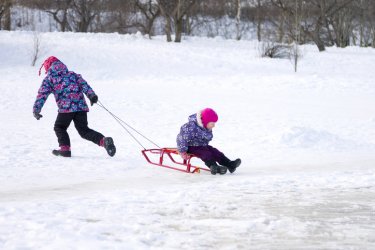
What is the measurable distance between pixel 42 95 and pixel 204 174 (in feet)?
7.97

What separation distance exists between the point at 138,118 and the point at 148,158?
6.24 meters

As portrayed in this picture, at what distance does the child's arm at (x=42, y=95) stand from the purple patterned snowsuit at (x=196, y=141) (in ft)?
6.32

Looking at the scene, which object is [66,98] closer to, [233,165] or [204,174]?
[204,174]

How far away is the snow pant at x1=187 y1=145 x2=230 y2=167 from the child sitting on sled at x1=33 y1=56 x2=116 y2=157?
49.3 inches

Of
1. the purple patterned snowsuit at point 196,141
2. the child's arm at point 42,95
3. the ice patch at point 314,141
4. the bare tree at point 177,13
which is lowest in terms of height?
the ice patch at point 314,141

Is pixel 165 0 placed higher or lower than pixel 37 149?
higher

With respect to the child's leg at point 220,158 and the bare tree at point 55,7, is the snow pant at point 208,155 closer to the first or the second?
the child's leg at point 220,158

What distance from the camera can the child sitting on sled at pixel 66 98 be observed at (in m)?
7.98

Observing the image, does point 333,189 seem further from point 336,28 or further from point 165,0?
point 336,28

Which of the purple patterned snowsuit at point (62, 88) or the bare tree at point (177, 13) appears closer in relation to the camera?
the purple patterned snowsuit at point (62, 88)

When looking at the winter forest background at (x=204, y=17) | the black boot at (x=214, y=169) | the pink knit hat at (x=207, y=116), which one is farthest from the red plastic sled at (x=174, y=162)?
the winter forest background at (x=204, y=17)

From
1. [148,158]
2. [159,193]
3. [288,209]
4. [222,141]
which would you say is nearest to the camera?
[288,209]

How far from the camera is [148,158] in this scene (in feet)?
26.6

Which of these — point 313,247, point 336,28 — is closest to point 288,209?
point 313,247
